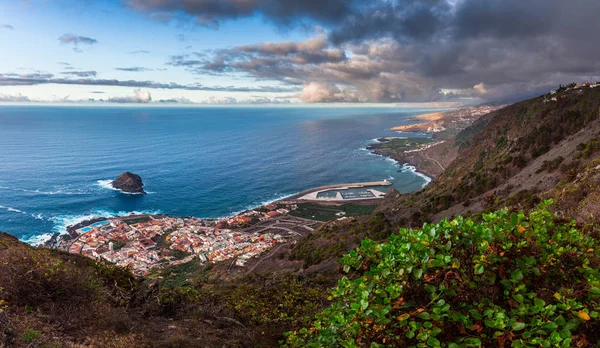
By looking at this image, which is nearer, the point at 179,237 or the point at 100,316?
the point at 100,316

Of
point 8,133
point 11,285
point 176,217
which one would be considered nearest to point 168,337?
point 11,285

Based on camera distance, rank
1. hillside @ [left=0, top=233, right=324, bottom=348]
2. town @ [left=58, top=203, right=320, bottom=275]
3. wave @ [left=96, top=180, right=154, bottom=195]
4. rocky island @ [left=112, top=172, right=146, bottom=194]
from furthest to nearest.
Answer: rocky island @ [left=112, top=172, right=146, bottom=194]
wave @ [left=96, top=180, right=154, bottom=195]
town @ [left=58, top=203, right=320, bottom=275]
hillside @ [left=0, top=233, right=324, bottom=348]

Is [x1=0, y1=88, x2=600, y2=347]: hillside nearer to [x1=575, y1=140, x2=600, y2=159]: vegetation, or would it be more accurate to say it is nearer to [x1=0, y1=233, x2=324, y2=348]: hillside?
[x1=0, y1=233, x2=324, y2=348]: hillside

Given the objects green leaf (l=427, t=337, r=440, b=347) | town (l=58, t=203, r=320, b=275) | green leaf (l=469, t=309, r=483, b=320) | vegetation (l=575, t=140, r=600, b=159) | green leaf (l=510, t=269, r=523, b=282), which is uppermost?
green leaf (l=510, t=269, r=523, b=282)

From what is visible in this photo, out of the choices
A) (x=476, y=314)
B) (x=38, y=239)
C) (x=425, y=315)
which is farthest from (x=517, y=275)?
(x=38, y=239)

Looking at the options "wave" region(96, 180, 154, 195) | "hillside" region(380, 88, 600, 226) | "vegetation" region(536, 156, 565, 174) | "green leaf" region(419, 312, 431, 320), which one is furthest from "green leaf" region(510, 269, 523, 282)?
"wave" region(96, 180, 154, 195)

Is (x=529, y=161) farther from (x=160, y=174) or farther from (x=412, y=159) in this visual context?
(x=160, y=174)
